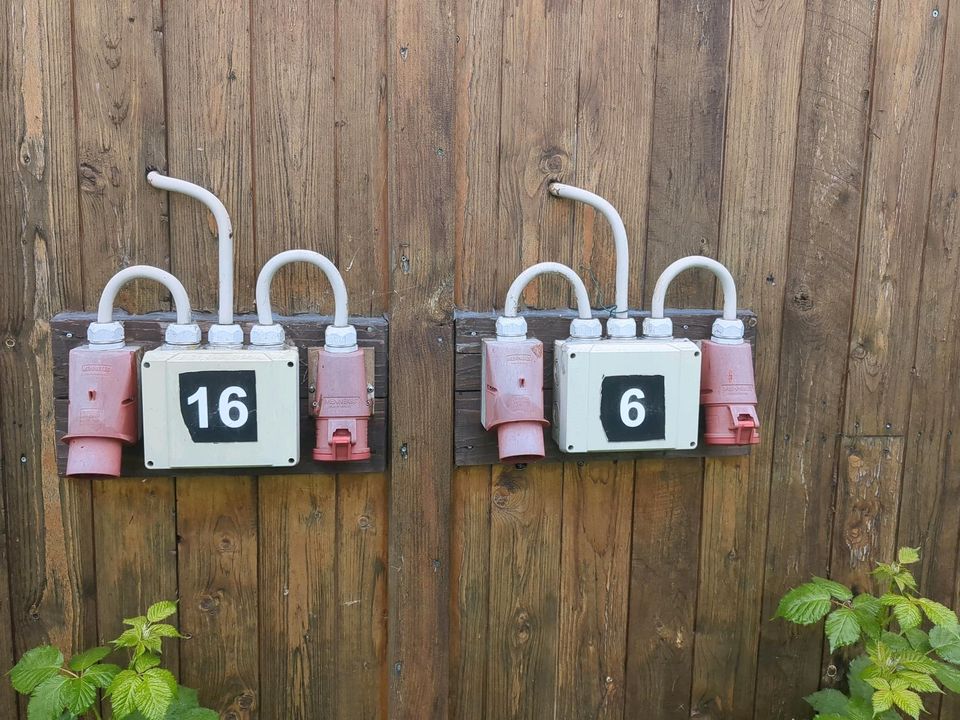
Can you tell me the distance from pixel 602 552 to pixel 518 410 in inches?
19.3

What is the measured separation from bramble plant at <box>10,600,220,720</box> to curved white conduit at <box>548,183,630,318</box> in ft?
3.54

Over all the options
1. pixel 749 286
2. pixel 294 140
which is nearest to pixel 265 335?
pixel 294 140

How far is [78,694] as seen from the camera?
143 cm

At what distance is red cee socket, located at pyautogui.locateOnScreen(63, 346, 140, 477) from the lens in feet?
4.72

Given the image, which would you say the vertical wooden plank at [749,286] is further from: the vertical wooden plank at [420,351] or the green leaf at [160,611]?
the green leaf at [160,611]

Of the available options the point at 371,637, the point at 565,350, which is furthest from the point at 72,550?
the point at 565,350

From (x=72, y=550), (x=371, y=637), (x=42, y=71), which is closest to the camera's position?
(x=42, y=71)

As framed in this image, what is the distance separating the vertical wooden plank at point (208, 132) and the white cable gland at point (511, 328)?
1.69ft

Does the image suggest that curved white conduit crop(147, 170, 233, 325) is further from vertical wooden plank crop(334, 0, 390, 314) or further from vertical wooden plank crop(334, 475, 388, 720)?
vertical wooden plank crop(334, 475, 388, 720)

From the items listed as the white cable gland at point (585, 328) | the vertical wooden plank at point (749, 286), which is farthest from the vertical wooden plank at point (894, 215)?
the white cable gland at point (585, 328)

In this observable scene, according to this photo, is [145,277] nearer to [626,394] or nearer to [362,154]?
[362,154]

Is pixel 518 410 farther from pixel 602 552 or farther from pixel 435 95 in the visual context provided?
pixel 435 95

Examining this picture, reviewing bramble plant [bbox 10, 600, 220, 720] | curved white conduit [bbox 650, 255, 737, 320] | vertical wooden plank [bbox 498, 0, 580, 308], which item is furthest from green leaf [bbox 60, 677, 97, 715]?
curved white conduit [bbox 650, 255, 737, 320]

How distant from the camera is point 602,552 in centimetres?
182
